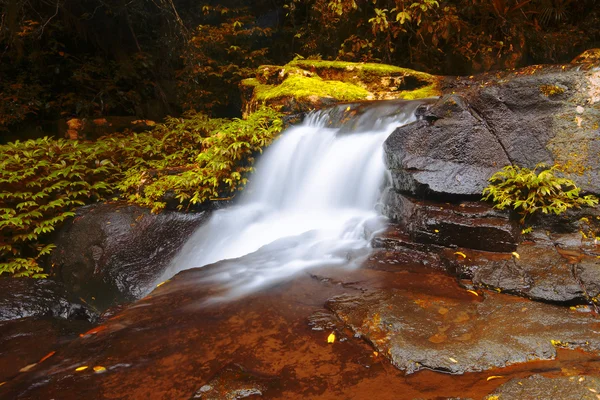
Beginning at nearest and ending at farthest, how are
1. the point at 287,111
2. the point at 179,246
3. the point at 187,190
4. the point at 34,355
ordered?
the point at 34,355, the point at 179,246, the point at 187,190, the point at 287,111

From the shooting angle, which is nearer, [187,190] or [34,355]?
[34,355]

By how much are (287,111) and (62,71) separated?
374 inches

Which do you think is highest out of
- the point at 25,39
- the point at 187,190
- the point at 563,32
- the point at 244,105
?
the point at 25,39

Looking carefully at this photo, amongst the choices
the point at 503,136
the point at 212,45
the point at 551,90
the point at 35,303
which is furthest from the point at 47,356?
the point at 212,45

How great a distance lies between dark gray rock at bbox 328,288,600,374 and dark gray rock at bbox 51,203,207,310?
3655 millimetres

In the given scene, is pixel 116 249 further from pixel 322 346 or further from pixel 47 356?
pixel 322 346

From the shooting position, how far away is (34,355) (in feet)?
10.7

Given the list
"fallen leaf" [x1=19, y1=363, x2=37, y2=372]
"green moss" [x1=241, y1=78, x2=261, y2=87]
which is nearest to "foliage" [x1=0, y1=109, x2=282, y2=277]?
"green moss" [x1=241, y1=78, x2=261, y2=87]

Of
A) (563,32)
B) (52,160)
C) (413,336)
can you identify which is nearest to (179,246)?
(52,160)

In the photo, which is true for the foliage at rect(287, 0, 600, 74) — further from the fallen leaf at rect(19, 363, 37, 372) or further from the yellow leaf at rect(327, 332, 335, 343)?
the fallen leaf at rect(19, 363, 37, 372)

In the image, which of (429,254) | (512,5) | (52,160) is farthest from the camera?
(512,5)

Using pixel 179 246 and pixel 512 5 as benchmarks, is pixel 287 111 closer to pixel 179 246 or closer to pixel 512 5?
pixel 179 246

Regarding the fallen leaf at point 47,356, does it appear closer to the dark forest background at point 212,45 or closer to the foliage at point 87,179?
the foliage at point 87,179

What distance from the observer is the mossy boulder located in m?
7.91
